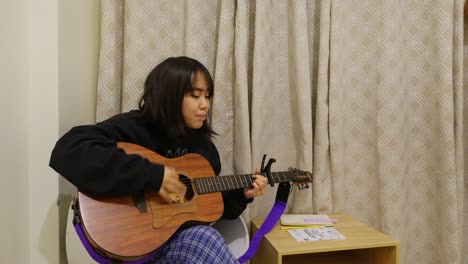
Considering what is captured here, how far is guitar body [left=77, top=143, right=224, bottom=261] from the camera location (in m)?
0.88

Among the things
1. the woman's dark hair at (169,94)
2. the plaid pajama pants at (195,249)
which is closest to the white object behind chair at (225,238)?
the plaid pajama pants at (195,249)

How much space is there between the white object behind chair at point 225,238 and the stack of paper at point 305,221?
0.20 metres

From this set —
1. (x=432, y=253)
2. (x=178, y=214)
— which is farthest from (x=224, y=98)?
(x=432, y=253)

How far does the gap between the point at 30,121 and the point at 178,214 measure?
593 mm

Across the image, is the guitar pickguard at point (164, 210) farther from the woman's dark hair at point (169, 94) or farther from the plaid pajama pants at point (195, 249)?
the woman's dark hair at point (169, 94)

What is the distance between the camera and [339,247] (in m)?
1.16

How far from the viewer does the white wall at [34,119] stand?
1009mm

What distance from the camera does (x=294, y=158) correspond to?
1562mm

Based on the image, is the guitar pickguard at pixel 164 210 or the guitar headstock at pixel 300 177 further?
the guitar headstock at pixel 300 177

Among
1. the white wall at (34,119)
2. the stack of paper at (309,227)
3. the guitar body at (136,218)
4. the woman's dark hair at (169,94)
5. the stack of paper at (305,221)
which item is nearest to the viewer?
the guitar body at (136,218)

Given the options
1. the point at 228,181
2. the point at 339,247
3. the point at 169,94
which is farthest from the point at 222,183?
the point at 339,247

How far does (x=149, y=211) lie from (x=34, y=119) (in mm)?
525

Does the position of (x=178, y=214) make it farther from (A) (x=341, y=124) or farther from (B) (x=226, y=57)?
(A) (x=341, y=124)

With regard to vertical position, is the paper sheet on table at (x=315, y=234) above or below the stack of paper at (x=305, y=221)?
below
